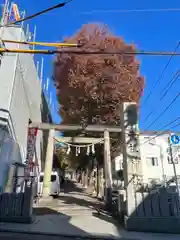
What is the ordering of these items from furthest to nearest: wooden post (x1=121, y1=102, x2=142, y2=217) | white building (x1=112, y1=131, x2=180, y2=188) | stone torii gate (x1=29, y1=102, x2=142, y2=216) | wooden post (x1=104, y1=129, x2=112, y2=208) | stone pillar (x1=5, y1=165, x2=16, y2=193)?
white building (x1=112, y1=131, x2=180, y2=188)
wooden post (x1=104, y1=129, x2=112, y2=208)
stone pillar (x1=5, y1=165, x2=16, y2=193)
wooden post (x1=121, y1=102, x2=142, y2=217)
stone torii gate (x1=29, y1=102, x2=142, y2=216)

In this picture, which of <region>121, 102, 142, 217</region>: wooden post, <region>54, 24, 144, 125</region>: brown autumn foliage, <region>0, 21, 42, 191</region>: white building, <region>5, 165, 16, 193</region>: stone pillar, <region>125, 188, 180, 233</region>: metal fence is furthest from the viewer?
<region>54, 24, 144, 125</region>: brown autumn foliage

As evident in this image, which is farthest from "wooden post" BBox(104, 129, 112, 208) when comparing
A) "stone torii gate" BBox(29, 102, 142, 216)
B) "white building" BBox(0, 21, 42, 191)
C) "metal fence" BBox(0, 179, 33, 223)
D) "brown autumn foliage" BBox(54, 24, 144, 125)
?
"white building" BBox(0, 21, 42, 191)

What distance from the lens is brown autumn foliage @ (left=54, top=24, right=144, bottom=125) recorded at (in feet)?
56.5

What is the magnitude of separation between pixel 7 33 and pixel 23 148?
6.87m

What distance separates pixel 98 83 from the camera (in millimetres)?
17312

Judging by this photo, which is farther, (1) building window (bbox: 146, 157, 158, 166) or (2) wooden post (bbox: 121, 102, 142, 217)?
(1) building window (bbox: 146, 157, 158, 166)

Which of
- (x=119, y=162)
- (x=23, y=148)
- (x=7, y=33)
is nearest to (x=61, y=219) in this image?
(x=23, y=148)

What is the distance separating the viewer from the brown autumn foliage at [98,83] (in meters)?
17.2

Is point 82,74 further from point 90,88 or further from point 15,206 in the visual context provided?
point 15,206

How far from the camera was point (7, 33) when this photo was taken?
12.1 m

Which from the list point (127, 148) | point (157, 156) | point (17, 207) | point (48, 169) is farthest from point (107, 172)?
point (157, 156)

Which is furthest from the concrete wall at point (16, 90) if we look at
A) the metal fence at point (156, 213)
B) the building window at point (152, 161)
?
the building window at point (152, 161)

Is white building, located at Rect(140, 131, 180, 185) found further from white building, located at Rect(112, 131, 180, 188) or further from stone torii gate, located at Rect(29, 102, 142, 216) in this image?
stone torii gate, located at Rect(29, 102, 142, 216)

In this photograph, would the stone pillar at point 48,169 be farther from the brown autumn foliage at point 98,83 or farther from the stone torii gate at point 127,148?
the brown autumn foliage at point 98,83
